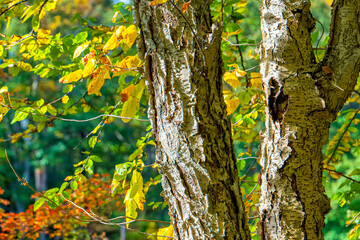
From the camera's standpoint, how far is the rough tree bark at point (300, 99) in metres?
1.06

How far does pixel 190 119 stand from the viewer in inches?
37.4

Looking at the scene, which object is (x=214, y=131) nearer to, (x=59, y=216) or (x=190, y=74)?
(x=190, y=74)

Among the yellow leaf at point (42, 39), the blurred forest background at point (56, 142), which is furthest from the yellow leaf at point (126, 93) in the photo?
the blurred forest background at point (56, 142)

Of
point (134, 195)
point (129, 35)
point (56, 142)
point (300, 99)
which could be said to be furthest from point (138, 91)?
point (56, 142)

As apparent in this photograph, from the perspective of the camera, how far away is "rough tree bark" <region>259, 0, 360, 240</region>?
1062 millimetres

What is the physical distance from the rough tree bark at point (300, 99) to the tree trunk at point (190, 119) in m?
0.20

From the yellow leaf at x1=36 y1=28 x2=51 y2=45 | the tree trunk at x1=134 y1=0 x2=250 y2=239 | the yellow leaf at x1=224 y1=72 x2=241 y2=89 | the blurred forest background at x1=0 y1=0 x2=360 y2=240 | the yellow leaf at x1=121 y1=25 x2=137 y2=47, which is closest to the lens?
the tree trunk at x1=134 y1=0 x2=250 y2=239

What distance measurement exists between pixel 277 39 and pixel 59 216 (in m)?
5.56

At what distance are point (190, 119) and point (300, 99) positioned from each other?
0.36m

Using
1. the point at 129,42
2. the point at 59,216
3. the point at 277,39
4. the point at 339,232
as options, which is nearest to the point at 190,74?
the point at 129,42

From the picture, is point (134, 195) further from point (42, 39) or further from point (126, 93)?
point (42, 39)

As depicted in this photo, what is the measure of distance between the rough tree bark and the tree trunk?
0.65 feet

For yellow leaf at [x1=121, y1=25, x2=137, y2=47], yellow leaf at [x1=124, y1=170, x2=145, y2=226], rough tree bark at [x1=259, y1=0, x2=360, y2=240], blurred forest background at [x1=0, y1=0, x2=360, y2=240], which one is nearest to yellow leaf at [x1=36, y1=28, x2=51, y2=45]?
yellow leaf at [x1=121, y1=25, x2=137, y2=47]

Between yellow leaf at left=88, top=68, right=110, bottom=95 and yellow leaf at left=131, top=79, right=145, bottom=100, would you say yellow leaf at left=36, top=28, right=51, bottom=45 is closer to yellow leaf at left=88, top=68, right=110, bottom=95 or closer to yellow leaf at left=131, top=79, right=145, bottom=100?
yellow leaf at left=88, top=68, right=110, bottom=95
